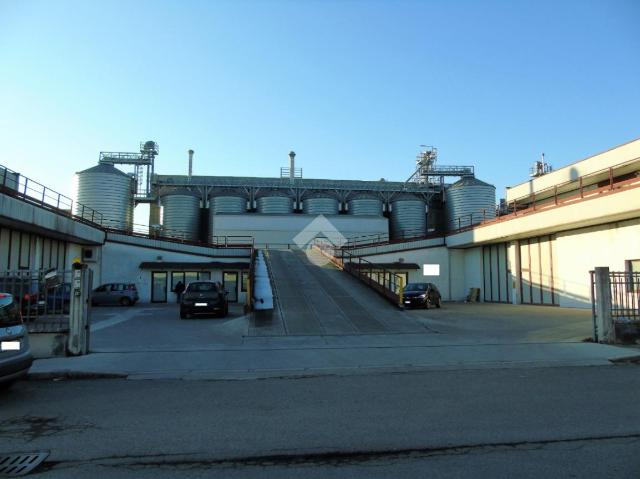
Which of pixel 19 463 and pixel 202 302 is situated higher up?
pixel 202 302

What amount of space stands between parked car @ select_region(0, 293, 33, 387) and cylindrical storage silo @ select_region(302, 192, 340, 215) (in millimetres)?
41138

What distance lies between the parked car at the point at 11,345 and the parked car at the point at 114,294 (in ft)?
73.1

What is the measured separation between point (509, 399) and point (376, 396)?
188 cm

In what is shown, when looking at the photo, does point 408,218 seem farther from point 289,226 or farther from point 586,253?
point 586,253

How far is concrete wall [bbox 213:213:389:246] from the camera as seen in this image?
44.3 meters

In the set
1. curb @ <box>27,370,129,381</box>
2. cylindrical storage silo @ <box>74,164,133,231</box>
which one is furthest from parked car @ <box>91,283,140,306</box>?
curb @ <box>27,370,129,381</box>

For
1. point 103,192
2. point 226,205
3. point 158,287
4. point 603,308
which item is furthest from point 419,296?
Answer: point 103,192

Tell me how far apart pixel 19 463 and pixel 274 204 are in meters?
44.1

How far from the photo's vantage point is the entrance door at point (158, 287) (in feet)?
106

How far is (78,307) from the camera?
10391mm

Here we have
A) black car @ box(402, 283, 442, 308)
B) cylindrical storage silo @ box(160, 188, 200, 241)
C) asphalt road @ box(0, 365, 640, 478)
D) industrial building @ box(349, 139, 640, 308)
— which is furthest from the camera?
cylindrical storage silo @ box(160, 188, 200, 241)

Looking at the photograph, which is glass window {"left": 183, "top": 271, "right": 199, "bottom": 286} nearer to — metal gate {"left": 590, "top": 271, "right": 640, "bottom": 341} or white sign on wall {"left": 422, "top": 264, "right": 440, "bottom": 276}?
white sign on wall {"left": 422, "top": 264, "right": 440, "bottom": 276}

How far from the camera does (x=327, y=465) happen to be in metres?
4.41

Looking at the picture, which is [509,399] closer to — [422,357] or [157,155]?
[422,357]
